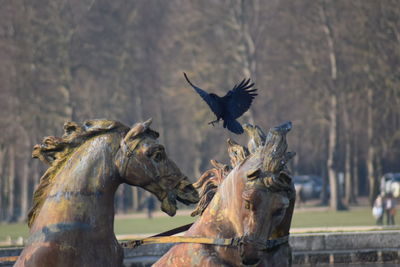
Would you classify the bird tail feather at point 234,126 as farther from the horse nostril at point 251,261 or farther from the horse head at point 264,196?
the horse nostril at point 251,261

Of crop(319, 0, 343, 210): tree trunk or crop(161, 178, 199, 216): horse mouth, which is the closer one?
crop(161, 178, 199, 216): horse mouth

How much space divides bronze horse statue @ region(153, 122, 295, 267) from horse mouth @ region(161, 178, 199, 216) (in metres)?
0.59

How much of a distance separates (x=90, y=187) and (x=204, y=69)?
4733cm

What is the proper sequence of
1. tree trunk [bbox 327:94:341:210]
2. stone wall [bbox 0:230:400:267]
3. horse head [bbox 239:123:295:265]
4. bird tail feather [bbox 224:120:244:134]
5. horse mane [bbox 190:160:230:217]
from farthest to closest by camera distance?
tree trunk [bbox 327:94:341:210]
stone wall [bbox 0:230:400:267]
bird tail feather [bbox 224:120:244:134]
horse mane [bbox 190:160:230:217]
horse head [bbox 239:123:295:265]

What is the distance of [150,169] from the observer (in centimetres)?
644

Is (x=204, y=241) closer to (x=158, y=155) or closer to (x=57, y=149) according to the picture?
(x=158, y=155)

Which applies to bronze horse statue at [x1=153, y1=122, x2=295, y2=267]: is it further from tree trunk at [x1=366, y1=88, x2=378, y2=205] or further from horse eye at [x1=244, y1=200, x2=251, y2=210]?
tree trunk at [x1=366, y1=88, x2=378, y2=205]

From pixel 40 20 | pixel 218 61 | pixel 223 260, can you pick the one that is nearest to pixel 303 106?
pixel 218 61

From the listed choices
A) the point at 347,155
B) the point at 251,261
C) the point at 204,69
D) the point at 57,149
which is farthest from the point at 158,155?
the point at 204,69

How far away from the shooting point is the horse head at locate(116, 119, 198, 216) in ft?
21.0

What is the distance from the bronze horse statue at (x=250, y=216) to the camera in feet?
22.9

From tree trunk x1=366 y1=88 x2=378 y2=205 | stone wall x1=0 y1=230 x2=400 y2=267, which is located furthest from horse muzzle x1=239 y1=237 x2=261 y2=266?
tree trunk x1=366 y1=88 x2=378 y2=205

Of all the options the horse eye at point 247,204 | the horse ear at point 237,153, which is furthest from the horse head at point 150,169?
the horse ear at point 237,153

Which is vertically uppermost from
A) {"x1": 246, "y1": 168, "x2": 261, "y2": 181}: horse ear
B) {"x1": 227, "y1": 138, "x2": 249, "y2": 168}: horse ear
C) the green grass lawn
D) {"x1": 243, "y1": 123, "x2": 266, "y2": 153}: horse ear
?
{"x1": 243, "y1": 123, "x2": 266, "y2": 153}: horse ear
